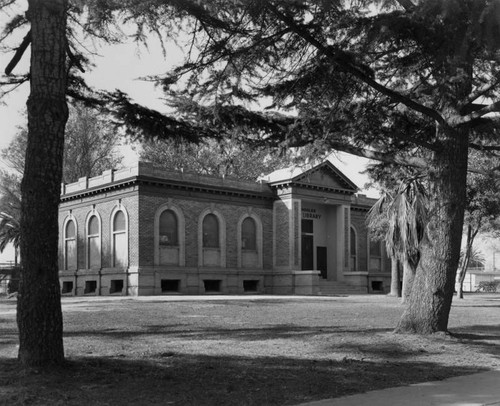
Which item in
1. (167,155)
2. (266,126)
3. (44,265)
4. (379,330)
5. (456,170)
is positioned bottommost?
(379,330)

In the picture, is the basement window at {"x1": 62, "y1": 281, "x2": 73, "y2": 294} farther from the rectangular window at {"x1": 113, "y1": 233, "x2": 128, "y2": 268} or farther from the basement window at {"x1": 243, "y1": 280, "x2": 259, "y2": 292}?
the basement window at {"x1": 243, "y1": 280, "x2": 259, "y2": 292}

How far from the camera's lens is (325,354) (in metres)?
9.66

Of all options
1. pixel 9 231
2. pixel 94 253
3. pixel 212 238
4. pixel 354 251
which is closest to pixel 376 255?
pixel 354 251

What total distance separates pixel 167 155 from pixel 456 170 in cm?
4241

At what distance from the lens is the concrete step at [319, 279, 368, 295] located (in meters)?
40.2

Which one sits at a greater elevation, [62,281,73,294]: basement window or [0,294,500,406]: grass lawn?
[0,294,500,406]: grass lawn

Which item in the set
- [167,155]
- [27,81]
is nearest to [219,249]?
[167,155]

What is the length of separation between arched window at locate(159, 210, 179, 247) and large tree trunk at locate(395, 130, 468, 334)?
84.2 ft

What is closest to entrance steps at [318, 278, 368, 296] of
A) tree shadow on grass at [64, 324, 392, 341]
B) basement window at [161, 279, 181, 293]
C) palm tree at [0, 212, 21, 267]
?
basement window at [161, 279, 181, 293]

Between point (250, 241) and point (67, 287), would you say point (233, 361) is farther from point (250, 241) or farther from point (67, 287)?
point (67, 287)

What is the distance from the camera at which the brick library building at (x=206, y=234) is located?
117ft

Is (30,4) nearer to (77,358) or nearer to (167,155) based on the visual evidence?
(77,358)

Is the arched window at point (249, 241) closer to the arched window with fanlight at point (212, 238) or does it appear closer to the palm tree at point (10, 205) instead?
the arched window with fanlight at point (212, 238)

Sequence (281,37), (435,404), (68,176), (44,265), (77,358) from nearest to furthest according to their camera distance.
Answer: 1. (435,404)
2. (44,265)
3. (77,358)
4. (281,37)
5. (68,176)
